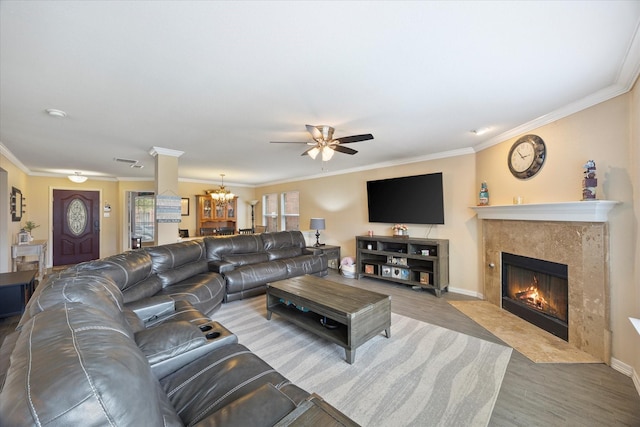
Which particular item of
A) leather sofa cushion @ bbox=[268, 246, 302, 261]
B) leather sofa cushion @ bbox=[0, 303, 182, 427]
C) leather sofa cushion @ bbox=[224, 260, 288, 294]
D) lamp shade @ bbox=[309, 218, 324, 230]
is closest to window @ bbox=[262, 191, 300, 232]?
lamp shade @ bbox=[309, 218, 324, 230]

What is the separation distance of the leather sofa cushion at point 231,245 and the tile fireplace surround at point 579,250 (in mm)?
3965

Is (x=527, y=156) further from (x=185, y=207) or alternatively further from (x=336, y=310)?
(x=185, y=207)

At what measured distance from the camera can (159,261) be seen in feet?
10.5

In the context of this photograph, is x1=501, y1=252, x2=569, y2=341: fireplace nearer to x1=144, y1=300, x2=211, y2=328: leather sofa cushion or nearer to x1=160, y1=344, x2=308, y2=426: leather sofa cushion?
x1=160, y1=344, x2=308, y2=426: leather sofa cushion

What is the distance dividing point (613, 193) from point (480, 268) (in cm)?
203

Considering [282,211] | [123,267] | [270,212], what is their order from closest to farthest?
[123,267], [282,211], [270,212]

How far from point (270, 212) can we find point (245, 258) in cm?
405

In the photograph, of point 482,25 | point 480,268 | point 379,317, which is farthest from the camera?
point 480,268

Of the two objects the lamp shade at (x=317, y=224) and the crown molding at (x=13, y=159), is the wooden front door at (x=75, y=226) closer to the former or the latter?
the crown molding at (x=13, y=159)

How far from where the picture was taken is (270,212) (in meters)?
8.33

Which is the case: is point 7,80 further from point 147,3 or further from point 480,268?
point 480,268

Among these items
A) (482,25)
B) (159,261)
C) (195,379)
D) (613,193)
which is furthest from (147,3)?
(613,193)

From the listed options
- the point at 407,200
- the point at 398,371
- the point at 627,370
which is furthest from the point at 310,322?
the point at 407,200

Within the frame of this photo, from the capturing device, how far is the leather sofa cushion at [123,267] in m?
2.26
